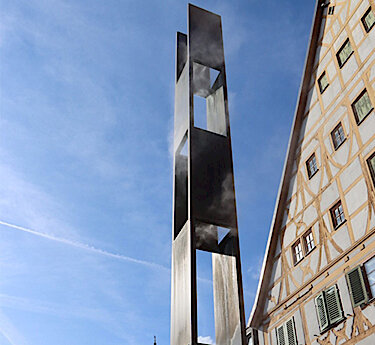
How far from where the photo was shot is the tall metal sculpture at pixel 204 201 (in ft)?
17.1

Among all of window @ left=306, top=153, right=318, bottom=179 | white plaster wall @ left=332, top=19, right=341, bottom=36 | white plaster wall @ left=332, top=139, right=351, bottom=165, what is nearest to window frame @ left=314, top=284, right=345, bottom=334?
white plaster wall @ left=332, top=139, right=351, bottom=165

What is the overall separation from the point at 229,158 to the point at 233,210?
35.6 inches

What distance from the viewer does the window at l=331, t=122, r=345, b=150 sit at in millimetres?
10392

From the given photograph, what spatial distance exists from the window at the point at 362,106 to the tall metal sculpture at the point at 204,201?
3.92m

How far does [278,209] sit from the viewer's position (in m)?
12.1

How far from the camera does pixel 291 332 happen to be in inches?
408

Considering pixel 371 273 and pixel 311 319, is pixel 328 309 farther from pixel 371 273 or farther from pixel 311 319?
pixel 371 273

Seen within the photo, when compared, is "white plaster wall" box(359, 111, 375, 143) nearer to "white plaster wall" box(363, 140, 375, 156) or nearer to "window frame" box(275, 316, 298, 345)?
"white plaster wall" box(363, 140, 375, 156)

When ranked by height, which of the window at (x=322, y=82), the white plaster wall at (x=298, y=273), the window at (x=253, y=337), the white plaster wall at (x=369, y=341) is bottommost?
the white plaster wall at (x=369, y=341)

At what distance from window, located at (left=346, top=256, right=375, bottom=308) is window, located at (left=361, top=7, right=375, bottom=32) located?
5.48m

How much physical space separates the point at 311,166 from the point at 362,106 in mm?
2181

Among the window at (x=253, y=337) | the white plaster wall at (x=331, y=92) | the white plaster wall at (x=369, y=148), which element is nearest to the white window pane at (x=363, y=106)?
the white plaster wall at (x=369, y=148)

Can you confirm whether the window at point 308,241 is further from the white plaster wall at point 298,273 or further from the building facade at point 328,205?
the white plaster wall at point 298,273

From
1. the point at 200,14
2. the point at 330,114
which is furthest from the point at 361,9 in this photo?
the point at 200,14
